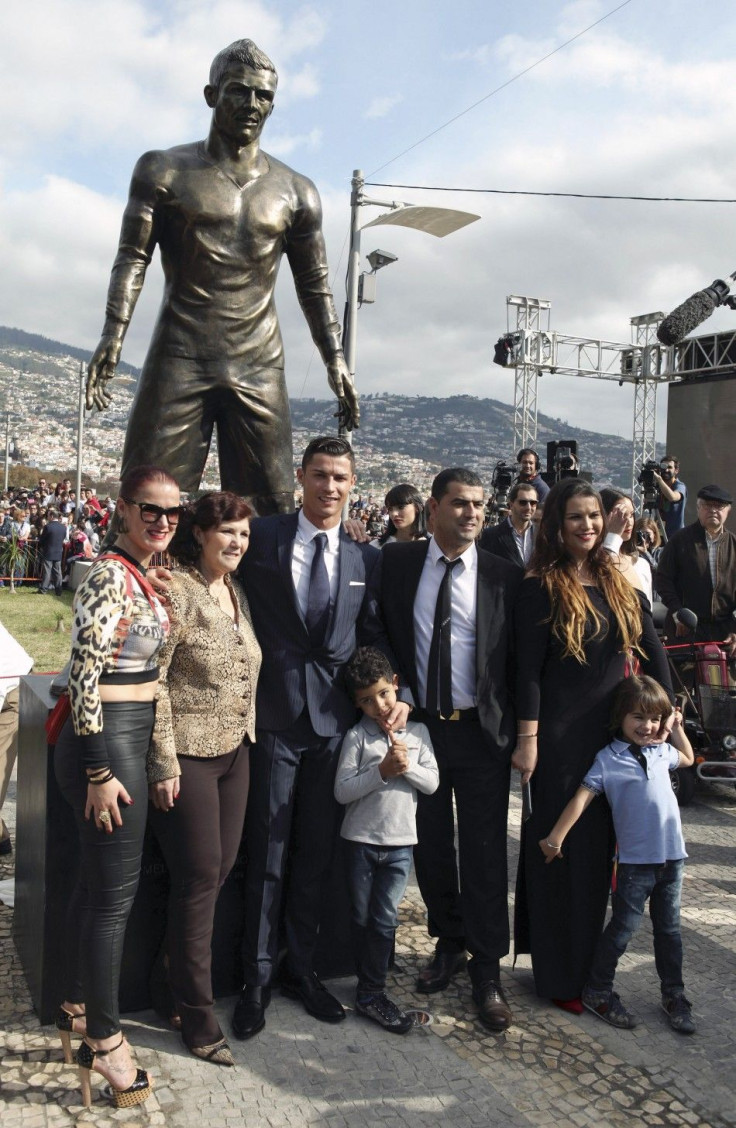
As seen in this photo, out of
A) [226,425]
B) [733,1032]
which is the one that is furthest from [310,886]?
[226,425]

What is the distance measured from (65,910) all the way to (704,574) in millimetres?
4541

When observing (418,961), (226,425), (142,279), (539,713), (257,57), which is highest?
(257,57)

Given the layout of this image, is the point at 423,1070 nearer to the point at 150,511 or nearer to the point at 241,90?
the point at 150,511

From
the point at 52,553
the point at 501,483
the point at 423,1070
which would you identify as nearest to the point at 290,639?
the point at 423,1070

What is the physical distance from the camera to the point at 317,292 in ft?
15.6

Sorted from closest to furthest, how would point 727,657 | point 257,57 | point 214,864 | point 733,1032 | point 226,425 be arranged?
point 214,864, point 733,1032, point 257,57, point 226,425, point 727,657

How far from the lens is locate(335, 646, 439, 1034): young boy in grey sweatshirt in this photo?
3.19 m

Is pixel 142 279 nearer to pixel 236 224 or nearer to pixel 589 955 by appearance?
pixel 236 224

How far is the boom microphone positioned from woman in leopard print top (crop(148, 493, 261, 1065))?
37.2 feet

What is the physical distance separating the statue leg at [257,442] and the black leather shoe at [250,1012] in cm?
219

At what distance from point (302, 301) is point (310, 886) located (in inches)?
116

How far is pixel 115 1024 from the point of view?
8.79 feet

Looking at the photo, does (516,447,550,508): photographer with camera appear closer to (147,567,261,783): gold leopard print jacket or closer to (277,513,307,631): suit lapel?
(277,513,307,631): suit lapel

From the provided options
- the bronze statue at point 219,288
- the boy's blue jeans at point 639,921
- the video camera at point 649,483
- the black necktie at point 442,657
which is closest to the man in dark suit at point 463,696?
the black necktie at point 442,657
